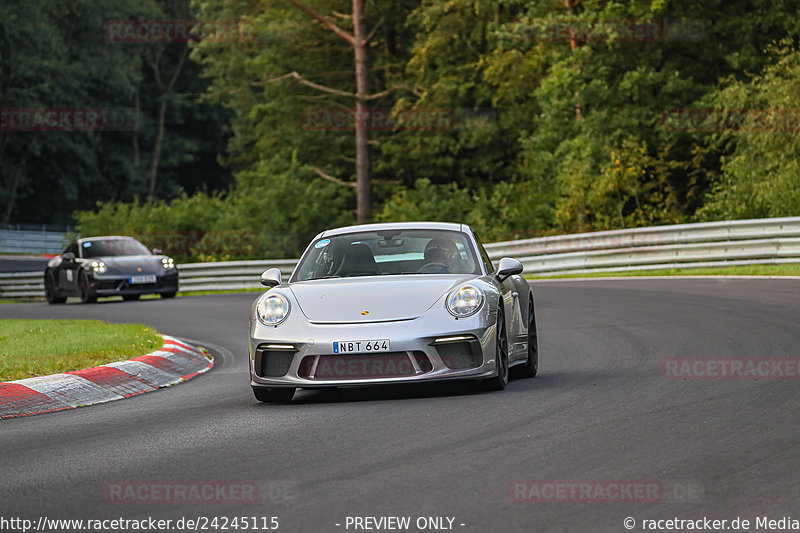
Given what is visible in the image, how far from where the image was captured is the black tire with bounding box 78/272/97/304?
2728 cm

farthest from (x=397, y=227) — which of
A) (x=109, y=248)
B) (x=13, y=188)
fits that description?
(x=13, y=188)

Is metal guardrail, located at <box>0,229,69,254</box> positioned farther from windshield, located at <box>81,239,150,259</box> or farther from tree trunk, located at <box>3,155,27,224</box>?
windshield, located at <box>81,239,150,259</box>

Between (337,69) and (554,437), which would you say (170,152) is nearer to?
(337,69)

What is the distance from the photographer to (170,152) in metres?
85.2

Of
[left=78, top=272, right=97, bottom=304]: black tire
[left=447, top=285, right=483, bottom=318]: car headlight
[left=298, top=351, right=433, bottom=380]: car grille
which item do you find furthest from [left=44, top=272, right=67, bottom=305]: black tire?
[left=447, top=285, right=483, bottom=318]: car headlight

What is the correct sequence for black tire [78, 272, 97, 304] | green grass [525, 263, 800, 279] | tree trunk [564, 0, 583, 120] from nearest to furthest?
green grass [525, 263, 800, 279]
black tire [78, 272, 97, 304]
tree trunk [564, 0, 583, 120]

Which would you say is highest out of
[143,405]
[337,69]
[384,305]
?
[337,69]

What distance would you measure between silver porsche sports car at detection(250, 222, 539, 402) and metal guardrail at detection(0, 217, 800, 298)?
48.9 ft

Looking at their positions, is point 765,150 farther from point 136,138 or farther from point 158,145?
point 158,145

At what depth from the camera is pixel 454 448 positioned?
22.5 ft

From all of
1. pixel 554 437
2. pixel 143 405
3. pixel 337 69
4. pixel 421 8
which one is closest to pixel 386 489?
pixel 554 437

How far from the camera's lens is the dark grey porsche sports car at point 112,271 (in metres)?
27.1

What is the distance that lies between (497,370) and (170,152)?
78063mm

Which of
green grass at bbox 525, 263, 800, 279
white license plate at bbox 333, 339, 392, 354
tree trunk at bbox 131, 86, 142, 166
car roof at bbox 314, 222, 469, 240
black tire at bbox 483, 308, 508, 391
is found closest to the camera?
white license plate at bbox 333, 339, 392, 354
